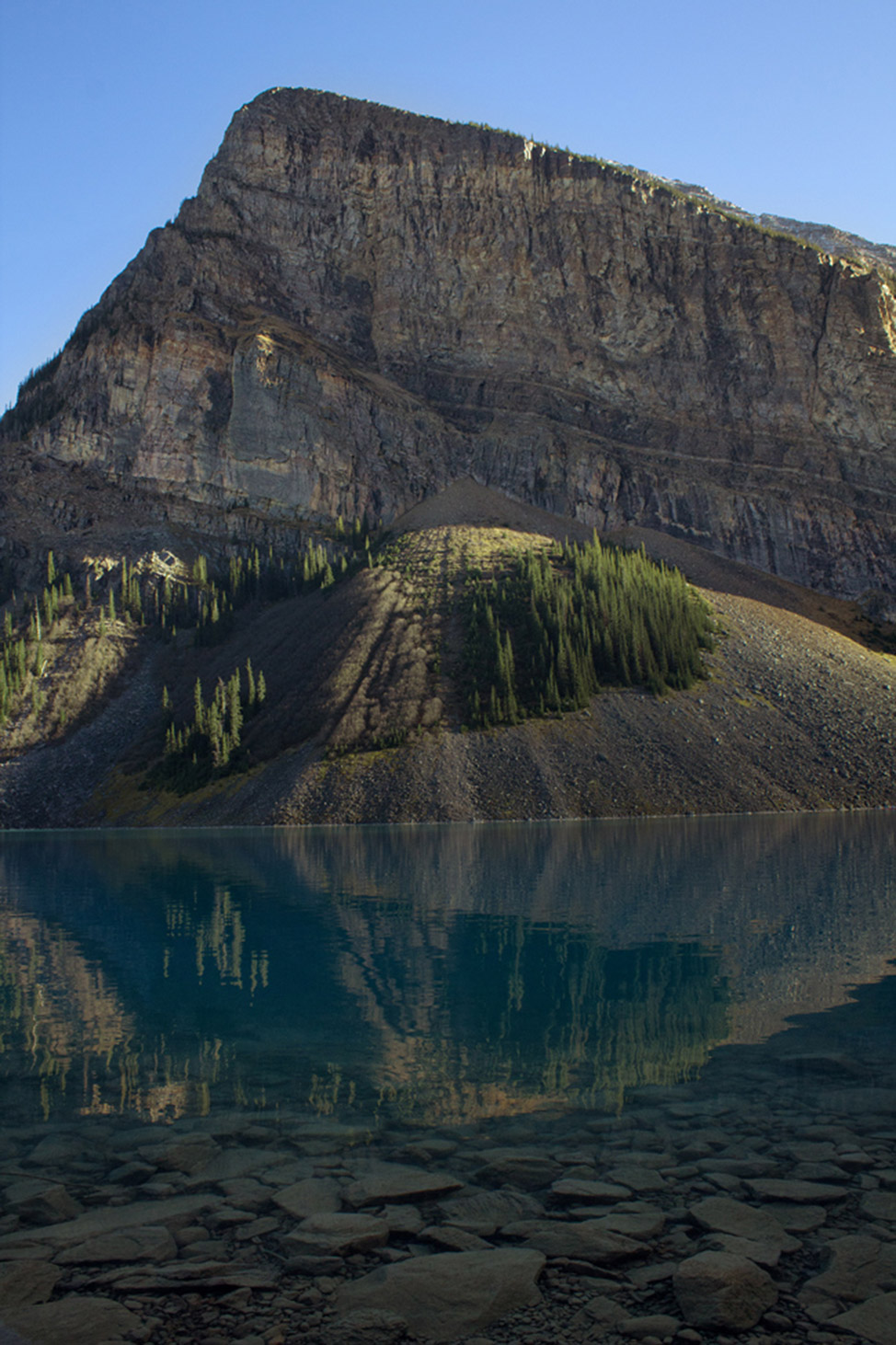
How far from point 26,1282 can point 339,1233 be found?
252 cm

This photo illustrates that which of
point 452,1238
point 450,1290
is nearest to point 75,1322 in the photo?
point 450,1290

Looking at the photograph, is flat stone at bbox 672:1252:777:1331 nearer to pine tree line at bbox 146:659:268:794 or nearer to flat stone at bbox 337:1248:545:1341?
flat stone at bbox 337:1248:545:1341

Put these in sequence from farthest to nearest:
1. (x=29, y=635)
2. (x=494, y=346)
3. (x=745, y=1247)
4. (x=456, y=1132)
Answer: (x=494, y=346), (x=29, y=635), (x=456, y=1132), (x=745, y=1247)

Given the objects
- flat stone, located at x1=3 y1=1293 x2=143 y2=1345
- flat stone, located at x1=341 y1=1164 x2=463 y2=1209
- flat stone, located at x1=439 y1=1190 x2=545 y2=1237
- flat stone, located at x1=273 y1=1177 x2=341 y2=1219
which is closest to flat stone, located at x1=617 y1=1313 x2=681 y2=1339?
flat stone, located at x1=439 y1=1190 x2=545 y2=1237

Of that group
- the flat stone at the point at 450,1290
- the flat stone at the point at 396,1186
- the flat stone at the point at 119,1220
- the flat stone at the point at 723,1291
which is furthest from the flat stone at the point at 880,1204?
the flat stone at the point at 119,1220

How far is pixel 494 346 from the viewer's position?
577 ft

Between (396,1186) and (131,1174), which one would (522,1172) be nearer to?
(396,1186)

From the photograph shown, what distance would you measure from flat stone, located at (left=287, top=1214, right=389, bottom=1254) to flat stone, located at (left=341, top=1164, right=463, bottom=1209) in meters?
0.37

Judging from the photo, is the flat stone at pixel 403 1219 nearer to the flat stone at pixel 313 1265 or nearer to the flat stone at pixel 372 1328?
the flat stone at pixel 313 1265

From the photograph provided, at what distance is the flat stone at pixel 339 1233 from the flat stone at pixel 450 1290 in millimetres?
583

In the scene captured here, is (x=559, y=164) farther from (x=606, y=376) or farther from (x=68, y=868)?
(x=68, y=868)

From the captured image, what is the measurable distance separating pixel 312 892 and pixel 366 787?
4300 cm

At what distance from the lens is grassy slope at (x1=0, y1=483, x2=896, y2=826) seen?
77.1m

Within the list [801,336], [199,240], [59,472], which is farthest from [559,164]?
[59,472]
